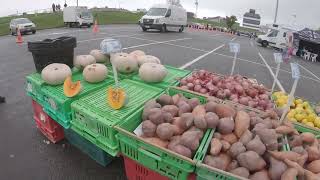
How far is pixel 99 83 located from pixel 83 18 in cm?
2975

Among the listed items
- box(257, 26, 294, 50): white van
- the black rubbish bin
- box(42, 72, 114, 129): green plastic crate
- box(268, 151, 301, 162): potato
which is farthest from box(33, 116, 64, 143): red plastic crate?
box(257, 26, 294, 50): white van

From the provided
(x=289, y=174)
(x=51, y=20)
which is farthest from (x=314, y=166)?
(x=51, y=20)

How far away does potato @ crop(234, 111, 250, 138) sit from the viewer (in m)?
2.90

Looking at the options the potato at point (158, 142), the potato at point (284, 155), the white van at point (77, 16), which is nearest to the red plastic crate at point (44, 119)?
the potato at point (158, 142)

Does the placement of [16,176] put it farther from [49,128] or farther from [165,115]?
[165,115]

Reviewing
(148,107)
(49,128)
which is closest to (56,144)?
(49,128)

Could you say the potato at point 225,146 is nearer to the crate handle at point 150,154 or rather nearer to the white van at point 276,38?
the crate handle at point 150,154

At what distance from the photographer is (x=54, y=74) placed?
4.11 meters

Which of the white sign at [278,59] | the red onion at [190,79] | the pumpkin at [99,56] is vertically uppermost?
the white sign at [278,59]

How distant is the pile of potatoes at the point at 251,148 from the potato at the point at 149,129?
2.15 feet

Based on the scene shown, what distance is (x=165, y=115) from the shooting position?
3.14m

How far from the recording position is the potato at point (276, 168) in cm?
246

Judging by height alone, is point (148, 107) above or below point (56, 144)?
above

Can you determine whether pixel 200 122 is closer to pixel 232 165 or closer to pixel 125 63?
pixel 232 165
